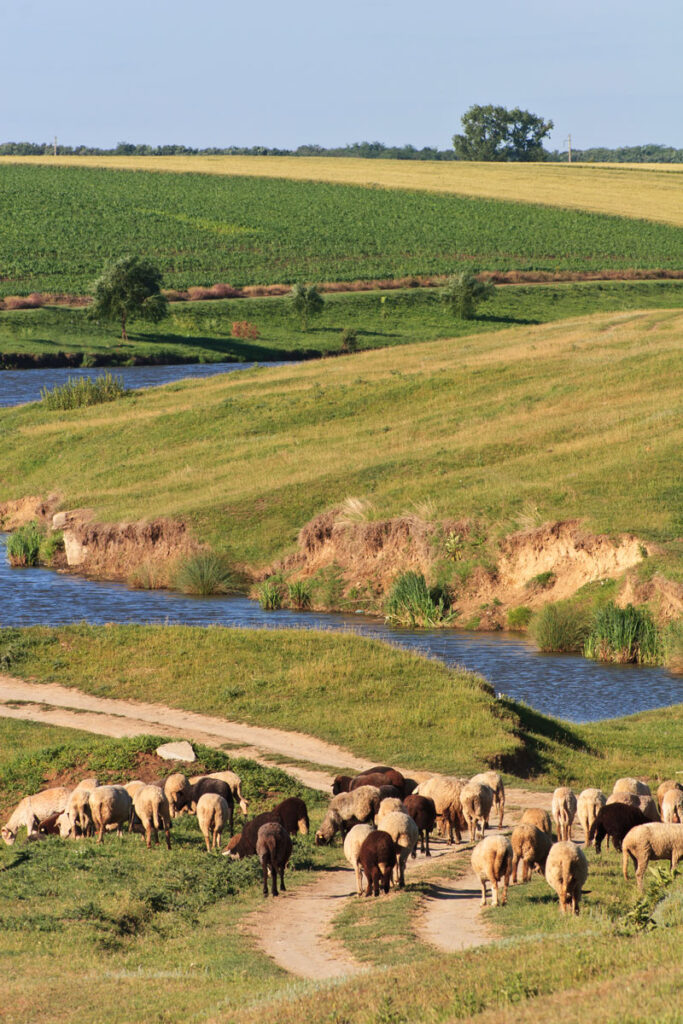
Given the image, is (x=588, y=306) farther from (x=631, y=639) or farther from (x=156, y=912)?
(x=156, y=912)

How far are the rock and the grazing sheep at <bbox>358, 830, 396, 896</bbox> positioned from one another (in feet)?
23.0

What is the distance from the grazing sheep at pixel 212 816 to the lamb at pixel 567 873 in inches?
225

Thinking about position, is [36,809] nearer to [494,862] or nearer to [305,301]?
[494,862]

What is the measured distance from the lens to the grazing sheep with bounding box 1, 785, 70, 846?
20438 mm

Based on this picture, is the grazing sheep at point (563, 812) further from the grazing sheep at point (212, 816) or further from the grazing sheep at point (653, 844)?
the grazing sheep at point (212, 816)

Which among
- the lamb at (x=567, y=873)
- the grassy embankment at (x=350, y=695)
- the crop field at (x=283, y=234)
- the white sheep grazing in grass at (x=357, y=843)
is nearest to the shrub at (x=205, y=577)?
the grassy embankment at (x=350, y=695)

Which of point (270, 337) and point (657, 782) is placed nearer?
point (657, 782)

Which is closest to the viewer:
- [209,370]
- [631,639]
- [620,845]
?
[620,845]

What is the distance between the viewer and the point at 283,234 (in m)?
144

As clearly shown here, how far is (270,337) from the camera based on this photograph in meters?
105

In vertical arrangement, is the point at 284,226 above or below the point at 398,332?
above

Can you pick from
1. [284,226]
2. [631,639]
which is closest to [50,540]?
[631,639]

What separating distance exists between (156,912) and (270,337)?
3547 inches

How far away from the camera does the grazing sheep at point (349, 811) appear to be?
19.0m
